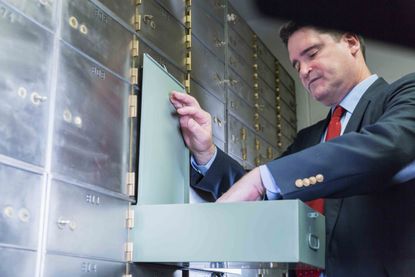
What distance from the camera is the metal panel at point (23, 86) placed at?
110 centimetres

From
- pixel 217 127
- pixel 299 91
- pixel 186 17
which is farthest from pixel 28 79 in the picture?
pixel 299 91

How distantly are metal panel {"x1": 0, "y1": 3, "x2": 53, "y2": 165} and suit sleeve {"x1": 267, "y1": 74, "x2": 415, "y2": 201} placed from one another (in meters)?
0.52

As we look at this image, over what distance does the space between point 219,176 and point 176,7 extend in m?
0.69

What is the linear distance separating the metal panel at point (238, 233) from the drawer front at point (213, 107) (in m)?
0.80

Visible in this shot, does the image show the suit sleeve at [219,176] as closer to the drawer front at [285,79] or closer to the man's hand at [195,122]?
the man's hand at [195,122]

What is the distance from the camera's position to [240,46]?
2875 millimetres

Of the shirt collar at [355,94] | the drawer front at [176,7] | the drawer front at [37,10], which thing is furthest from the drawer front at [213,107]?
the drawer front at [37,10]

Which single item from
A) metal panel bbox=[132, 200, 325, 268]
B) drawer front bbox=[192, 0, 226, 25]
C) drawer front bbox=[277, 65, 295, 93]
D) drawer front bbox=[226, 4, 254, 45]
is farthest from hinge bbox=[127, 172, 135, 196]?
drawer front bbox=[277, 65, 295, 93]

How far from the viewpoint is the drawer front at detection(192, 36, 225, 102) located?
2.10 meters

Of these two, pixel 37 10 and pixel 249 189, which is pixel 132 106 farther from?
pixel 249 189

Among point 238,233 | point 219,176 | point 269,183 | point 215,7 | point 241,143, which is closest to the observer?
point 269,183

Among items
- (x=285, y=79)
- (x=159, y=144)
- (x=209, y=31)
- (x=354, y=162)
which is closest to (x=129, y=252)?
(x=159, y=144)

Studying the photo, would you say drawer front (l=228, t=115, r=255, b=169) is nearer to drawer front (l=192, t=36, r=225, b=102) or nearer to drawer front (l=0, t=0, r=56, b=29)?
drawer front (l=192, t=36, r=225, b=102)

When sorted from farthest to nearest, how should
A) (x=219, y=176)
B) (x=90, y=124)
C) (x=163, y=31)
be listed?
(x=163, y=31) < (x=219, y=176) < (x=90, y=124)
